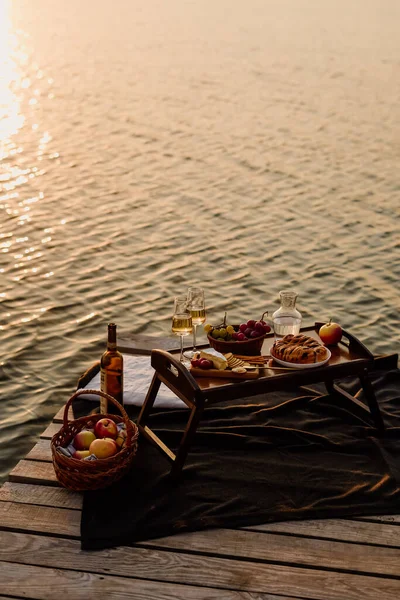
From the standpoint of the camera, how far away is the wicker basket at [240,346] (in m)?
4.59

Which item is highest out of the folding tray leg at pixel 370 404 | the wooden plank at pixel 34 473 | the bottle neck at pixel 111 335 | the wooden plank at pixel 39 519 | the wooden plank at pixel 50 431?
the bottle neck at pixel 111 335

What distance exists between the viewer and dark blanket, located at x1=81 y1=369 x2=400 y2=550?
159 inches

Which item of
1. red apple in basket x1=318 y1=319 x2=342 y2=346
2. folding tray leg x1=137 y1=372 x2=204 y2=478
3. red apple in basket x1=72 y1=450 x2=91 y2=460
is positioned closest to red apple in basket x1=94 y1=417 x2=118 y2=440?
red apple in basket x1=72 y1=450 x2=91 y2=460

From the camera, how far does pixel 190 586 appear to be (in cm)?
363

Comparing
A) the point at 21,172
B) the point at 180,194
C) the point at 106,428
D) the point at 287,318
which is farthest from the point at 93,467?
the point at 21,172

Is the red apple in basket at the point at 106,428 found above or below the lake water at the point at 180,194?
above

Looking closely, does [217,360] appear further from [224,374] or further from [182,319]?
[182,319]

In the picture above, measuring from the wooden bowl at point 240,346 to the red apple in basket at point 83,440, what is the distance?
2.62 ft

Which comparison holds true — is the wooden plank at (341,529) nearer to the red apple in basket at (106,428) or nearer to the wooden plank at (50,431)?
the red apple in basket at (106,428)

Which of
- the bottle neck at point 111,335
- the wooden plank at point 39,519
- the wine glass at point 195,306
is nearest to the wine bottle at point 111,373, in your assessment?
the bottle neck at point 111,335

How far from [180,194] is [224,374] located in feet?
20.9

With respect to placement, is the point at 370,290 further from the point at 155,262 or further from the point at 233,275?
the point at 155,262

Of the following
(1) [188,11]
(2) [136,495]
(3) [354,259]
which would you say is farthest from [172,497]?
(1) [188,11]

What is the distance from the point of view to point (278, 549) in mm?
3857
